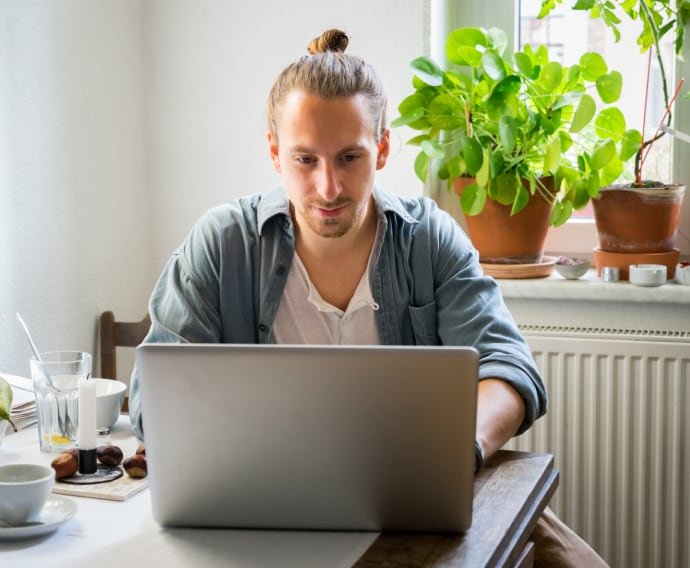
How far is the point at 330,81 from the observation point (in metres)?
1.63

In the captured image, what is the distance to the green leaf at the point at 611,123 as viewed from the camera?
240 cm

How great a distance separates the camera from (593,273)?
258cm

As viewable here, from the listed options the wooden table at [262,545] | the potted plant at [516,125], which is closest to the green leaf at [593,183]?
the potted plant at [516,125]

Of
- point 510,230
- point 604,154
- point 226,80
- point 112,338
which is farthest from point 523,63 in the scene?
point 112,338

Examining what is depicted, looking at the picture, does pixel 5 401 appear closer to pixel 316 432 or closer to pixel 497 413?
pixel 316 432

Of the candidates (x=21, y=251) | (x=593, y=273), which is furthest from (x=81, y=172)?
(x=593, y=273)

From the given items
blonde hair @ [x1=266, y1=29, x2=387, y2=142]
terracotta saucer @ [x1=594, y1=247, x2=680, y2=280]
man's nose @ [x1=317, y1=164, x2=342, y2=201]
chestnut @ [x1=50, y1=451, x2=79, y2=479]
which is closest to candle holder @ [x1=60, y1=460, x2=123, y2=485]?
chestnut @ [x1=50, y1=451, x2=79, y2=479]

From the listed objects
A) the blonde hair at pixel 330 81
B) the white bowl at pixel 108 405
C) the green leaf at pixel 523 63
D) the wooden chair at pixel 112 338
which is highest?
the green leaf at pixel 523 63

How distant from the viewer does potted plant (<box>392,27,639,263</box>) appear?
234 cm

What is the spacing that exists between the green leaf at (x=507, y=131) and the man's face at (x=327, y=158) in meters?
0.67

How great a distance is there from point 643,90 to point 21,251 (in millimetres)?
1600

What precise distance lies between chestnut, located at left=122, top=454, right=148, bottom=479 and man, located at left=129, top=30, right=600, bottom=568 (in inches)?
11.2

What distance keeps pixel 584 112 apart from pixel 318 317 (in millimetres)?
906

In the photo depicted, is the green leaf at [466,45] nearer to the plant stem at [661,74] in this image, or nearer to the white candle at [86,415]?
the plant stem at [661,74]
